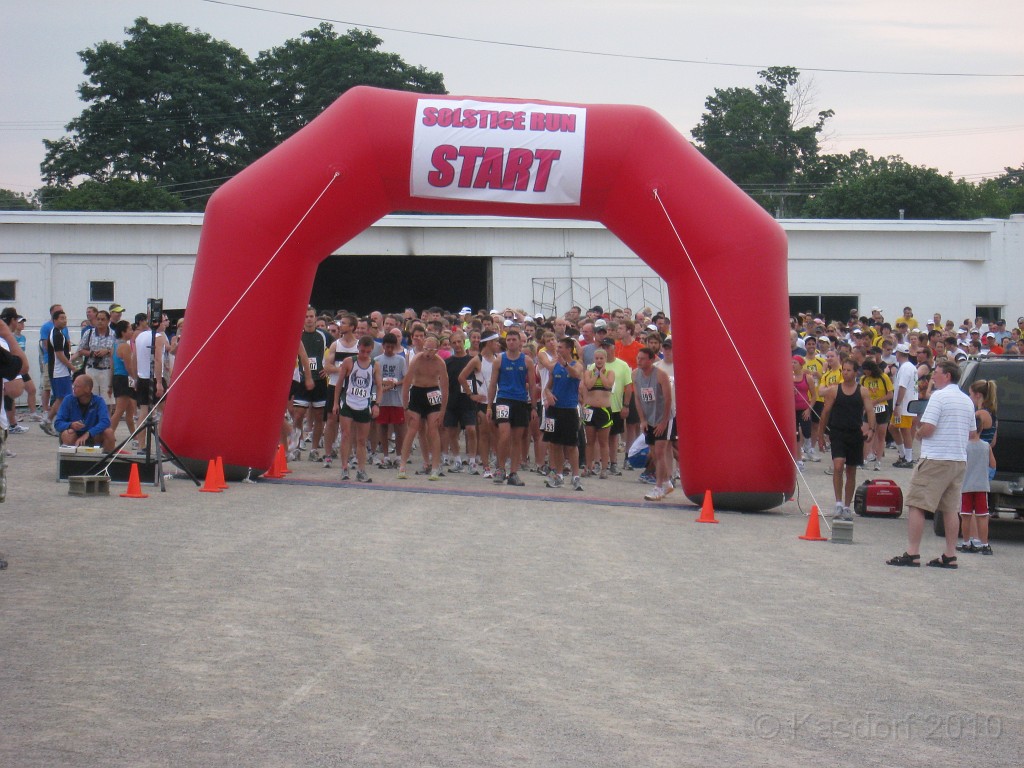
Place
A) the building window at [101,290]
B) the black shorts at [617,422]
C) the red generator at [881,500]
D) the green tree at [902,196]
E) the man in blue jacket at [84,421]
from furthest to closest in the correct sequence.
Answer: the green tree at [902,196]
the building window at [101,290]
the black shorts at [617,422]
the man in blue jacket at [84,421]
the red generator at [881,500]

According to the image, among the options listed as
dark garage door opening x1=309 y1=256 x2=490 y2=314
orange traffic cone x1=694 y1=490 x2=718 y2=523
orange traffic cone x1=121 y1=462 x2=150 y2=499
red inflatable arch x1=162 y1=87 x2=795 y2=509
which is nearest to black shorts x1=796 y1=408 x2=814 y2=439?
red inflatable arch x1=162 y1=87 x2=795 y2=509

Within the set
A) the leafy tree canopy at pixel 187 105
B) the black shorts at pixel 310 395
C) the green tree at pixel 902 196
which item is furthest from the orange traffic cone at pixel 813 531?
the leafy tree canopy at pixel 187 105

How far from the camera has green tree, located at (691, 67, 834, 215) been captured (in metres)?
78.4

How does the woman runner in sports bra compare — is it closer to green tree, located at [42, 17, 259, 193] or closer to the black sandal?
the black sandal

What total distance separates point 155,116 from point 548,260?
40.4 meters

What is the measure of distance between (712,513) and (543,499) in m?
1.93

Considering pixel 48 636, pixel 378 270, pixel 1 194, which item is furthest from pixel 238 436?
pixel 1 194

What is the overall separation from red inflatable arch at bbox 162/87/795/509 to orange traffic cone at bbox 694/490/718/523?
19.6 inches

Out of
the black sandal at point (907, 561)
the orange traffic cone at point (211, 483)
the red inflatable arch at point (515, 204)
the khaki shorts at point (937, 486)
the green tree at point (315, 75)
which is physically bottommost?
the black sandal at point (907, 561)

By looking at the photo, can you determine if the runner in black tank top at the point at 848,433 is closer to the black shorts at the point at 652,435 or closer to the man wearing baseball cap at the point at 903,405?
the black shorts at the point at 652,435

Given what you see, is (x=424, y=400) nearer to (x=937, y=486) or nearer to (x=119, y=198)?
(x=937, y=486)

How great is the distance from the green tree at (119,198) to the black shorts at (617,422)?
42079 mm

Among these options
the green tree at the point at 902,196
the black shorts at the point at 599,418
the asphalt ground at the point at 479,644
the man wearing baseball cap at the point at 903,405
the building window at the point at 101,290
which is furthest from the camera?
the green tree at the point at 902,196

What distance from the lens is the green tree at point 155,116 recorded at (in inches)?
2453
